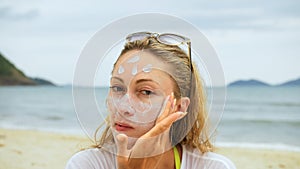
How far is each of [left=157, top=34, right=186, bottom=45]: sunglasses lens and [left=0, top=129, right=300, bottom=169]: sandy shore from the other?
3.12 m

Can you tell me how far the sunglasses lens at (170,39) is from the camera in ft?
3.90

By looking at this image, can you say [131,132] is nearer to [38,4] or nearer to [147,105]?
[147,105]

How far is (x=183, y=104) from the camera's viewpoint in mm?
1201

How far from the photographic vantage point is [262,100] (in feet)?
40.8

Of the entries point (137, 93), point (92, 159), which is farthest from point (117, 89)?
point (92, 159)

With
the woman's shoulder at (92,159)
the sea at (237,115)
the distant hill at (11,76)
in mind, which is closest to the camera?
the woman's shoulder at (92,159)

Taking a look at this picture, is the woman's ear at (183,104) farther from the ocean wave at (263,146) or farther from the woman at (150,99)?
the ocean wave at (263,146)

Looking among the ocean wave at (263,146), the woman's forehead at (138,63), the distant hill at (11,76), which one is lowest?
the distant hill at (11,76)

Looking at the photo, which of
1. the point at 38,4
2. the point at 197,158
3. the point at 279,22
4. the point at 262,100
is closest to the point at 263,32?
the point at 279,22

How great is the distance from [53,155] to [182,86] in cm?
424

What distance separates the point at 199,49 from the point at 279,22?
45.3 ft

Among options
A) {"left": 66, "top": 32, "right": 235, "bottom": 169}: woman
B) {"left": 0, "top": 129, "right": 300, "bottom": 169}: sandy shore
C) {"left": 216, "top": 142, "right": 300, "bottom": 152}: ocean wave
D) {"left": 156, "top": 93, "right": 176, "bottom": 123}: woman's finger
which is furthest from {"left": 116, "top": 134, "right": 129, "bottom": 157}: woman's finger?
{"left": 216, "top": 142, "right": 300, "bottom": 152}: ocean wave

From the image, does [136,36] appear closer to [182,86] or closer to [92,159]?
[182,86]

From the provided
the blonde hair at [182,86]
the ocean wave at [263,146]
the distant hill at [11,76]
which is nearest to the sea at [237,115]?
the ocean wave at [263,146]
